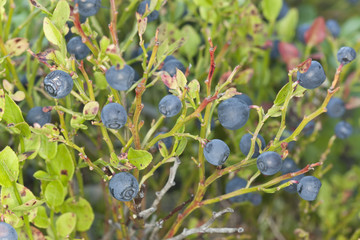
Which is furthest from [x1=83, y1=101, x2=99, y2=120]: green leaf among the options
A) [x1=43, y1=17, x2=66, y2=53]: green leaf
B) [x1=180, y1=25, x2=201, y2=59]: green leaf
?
[x1=180, y1=25, x2=201, y2=59]: green leaf

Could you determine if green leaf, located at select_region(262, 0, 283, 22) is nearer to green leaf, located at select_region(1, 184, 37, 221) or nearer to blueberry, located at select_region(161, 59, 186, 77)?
blueberry, located at select_region(161, 59, 186, 77)

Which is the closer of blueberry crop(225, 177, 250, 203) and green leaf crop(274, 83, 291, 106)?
green leaf crop(274, 83, 291, 106)

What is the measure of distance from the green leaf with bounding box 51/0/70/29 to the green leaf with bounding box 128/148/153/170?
0.22 metres

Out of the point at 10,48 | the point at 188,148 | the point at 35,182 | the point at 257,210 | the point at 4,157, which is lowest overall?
the point at 257,210

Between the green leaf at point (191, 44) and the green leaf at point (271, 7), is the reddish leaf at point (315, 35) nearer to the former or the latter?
the green leaf at point (271, 7)

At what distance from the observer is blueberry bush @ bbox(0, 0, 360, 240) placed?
61cm

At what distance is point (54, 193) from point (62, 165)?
0.16 ft

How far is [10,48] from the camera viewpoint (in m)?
0.74

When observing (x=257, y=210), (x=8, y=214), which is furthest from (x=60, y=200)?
(x=257, y=210)

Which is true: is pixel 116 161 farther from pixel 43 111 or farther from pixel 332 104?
pixel 332 104

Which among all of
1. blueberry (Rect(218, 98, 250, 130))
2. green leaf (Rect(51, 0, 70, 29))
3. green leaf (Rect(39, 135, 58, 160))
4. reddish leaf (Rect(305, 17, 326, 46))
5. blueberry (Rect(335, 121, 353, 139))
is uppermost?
green leaf (Rect(51, 0, 70, 29))

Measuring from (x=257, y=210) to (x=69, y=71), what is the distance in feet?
2.31

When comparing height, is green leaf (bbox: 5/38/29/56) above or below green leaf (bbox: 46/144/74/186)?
above

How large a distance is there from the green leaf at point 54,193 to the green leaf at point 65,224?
27 millimetres
